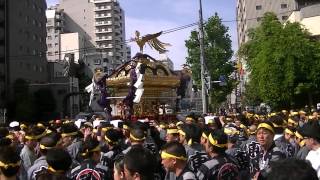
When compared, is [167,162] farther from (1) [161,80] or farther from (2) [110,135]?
(1) [161,80]

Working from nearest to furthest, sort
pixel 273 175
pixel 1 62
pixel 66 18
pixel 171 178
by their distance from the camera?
pixel 273 175, pixel 171 178, pixel 1 62, pixel 66 18

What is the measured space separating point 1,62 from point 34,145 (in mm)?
49720

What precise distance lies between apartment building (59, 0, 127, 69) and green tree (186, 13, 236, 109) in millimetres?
67026

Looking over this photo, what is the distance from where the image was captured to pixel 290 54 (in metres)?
33.2

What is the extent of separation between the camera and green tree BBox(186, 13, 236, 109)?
4625cm

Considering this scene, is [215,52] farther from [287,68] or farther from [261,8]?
[261,8]

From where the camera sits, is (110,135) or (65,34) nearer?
(110,135)

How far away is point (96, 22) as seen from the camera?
387ft

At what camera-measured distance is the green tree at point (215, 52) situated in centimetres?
4625

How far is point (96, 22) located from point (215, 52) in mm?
75261

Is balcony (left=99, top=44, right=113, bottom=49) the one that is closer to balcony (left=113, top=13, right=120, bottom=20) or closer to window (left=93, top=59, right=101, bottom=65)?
balcony (left=113, top=13, right=120, bottom=20)

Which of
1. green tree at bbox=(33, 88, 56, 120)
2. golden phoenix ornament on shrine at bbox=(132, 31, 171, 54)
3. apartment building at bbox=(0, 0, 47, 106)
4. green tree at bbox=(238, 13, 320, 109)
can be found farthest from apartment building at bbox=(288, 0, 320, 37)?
apartment building at bbox=(0, 0, 47, 106)

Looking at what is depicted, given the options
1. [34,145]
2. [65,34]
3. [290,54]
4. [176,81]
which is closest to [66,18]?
[65,34]

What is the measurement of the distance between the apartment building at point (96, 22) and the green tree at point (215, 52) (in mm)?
67026
